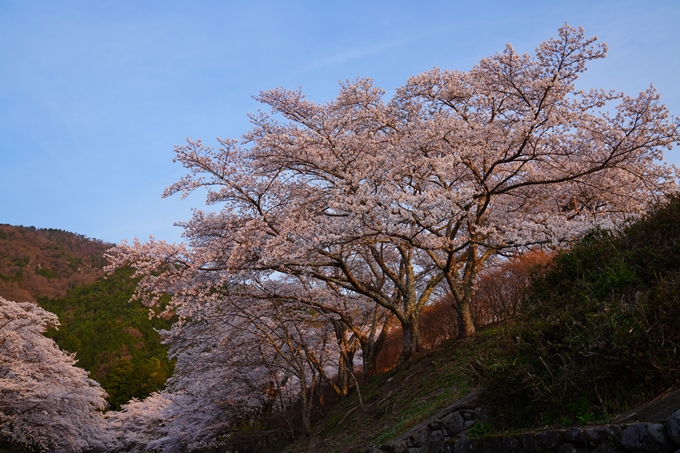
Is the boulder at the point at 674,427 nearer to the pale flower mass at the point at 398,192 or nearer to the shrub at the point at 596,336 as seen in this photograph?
the shrub at the point at 596,336

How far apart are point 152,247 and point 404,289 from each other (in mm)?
6475

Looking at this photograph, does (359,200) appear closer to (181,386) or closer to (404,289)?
(404,289)

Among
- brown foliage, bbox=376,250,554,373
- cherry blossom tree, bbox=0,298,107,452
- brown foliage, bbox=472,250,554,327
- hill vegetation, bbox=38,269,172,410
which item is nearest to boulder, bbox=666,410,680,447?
brown foliage, bbox=376,250,554,373

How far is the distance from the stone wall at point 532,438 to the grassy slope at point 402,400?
29.9 inches

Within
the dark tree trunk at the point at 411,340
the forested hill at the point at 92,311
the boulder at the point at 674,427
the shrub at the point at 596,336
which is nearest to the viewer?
the boulder at the point at 674,427

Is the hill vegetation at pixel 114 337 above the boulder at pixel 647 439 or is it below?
above

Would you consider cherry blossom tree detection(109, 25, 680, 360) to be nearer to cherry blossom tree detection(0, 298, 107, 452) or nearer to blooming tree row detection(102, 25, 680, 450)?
blooming tree row detection(102, 25, 680, 450)

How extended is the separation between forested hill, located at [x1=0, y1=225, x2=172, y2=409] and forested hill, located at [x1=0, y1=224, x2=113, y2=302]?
8cm

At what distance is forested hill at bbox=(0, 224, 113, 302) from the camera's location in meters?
49.7

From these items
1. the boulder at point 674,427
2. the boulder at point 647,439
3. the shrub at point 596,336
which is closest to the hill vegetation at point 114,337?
the shrub at point 596,336

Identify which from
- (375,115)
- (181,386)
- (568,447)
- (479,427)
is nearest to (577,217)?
(375,115)

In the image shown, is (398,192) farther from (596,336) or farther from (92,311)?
(92,311)

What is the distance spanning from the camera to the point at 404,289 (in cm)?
1341

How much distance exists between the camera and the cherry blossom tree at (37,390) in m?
21.8
